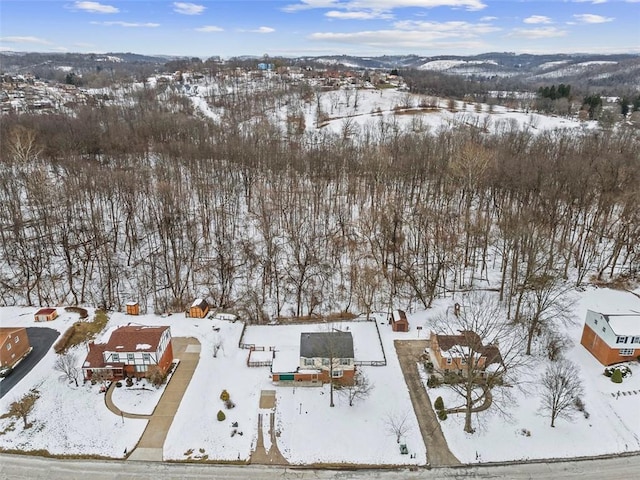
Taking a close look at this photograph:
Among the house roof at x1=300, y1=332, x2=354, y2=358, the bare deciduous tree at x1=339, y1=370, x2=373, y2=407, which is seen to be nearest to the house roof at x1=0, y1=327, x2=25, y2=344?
the house roof at x1=300, y1=332, x2=354, y2=358

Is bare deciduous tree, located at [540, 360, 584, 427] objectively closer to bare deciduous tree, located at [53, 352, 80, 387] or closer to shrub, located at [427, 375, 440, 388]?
shrub, located at [427, 375, 440, 388]

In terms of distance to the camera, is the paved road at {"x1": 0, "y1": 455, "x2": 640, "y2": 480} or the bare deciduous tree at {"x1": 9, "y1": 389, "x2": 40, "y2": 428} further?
the bare deciduous tree at {"x1": 9, "y1": 389, "x2": 40, "y2": 428}

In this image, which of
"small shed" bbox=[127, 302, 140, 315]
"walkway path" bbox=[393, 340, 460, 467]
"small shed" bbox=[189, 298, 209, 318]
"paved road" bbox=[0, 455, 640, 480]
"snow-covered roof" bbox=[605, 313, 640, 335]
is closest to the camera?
"paved road" bbox=[0, 455, 640, 480]

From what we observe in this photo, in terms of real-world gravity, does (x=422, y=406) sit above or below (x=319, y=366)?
below

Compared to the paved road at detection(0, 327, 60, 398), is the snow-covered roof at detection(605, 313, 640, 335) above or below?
above

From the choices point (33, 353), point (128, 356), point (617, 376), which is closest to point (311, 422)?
point (128, 356)

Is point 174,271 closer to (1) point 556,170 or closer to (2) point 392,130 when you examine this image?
(1) point 556,170

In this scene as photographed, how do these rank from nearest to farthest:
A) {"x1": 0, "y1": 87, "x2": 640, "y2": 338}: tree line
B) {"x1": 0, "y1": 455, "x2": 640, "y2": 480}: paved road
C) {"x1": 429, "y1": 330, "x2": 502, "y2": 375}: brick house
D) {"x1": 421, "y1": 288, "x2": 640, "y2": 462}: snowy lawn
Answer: {"x1": 0, "y1": 455, "x2": 640, "y2": 480}: paved road < {"x1": 421, "y1": 288, "x2": 640, "y2": 462}: snowy lawn < {"x1": 429, "y1": 330, "x2": 502, "y2": 375}: brick house < {"x1": 0, "y1": 87, "x2": 640, "y2": 338}: tree line

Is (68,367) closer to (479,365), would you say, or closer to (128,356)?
(128,356)
